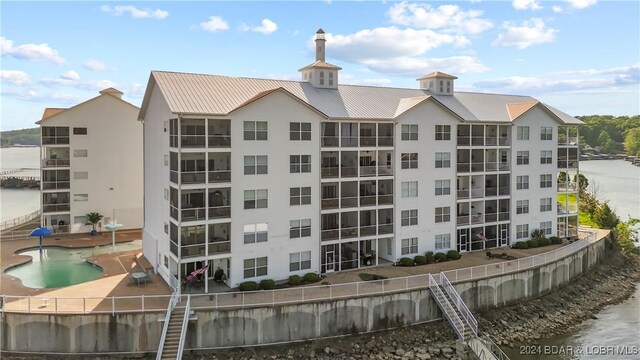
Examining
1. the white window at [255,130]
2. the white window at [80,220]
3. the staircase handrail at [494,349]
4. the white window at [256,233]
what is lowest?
the staircase handrail at [494,349]

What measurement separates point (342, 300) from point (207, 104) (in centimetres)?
1491

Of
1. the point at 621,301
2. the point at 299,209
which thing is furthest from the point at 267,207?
the point at 621,301

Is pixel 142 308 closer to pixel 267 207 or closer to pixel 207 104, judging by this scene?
pixel 267 207

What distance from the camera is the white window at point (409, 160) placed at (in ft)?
128

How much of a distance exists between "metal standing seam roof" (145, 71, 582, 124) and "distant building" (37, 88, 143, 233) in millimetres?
12423

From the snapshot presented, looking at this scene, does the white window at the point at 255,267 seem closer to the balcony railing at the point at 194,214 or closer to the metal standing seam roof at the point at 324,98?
the balcony railing at the point at 194,214

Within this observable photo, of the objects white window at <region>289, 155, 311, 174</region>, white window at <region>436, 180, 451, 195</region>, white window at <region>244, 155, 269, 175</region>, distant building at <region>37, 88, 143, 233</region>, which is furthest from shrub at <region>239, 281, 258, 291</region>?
distant building at <region>37, 88, 143, 233</region>

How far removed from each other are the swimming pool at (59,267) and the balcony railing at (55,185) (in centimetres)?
729

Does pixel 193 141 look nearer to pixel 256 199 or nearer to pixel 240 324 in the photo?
pixel 256 199

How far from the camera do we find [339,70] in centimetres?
4141

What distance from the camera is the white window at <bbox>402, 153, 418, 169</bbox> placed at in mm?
39031

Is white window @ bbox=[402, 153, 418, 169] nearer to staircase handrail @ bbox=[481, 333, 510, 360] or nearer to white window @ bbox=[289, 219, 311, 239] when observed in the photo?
white window @ bbox=[289, 219, 311, 239]

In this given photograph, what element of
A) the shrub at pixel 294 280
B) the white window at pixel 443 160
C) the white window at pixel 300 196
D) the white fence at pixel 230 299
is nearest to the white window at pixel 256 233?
the white window at pixel 300 196

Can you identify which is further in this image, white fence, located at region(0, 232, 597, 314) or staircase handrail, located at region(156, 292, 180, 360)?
white fence, located at region(0, 232, 597, 314)
